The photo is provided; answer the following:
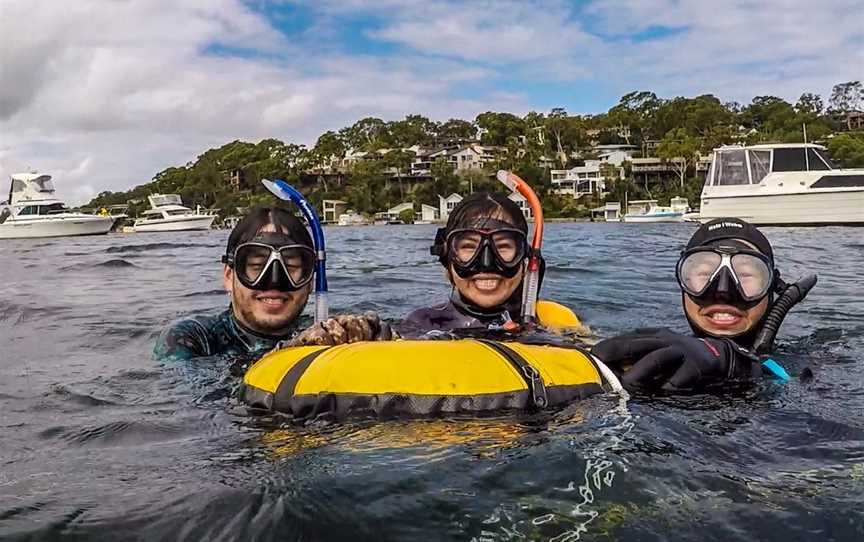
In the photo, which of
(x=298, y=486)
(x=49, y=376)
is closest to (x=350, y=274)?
(x=49, y=376)

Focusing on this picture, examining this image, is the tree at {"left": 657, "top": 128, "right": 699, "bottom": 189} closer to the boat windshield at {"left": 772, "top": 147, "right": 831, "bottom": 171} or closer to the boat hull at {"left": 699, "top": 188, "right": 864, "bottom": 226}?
the boat hull at {"left": 699, "top": 188, "right": 864, "bottom": 226}

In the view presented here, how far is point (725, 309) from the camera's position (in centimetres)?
362

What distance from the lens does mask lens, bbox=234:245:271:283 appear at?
3.83 m

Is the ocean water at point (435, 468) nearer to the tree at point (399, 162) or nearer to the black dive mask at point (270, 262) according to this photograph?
the black dive mask at point (270, 262)

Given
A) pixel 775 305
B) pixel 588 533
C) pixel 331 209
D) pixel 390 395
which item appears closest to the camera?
pixel 588 533

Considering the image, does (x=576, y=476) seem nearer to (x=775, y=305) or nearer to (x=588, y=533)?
(x=588, y=533)

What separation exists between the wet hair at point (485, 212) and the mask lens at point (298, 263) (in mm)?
835

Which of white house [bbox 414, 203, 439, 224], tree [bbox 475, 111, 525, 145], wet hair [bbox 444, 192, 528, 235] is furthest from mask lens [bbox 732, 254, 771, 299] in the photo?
tree [bbox 475, 111, 525, 145]

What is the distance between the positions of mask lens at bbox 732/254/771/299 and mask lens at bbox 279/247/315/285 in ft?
7.13

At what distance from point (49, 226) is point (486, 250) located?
1647 inches

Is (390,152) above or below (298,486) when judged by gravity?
above

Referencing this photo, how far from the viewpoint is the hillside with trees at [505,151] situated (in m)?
72.7

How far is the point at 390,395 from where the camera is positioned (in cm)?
259

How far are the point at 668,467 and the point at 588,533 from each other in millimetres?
545
